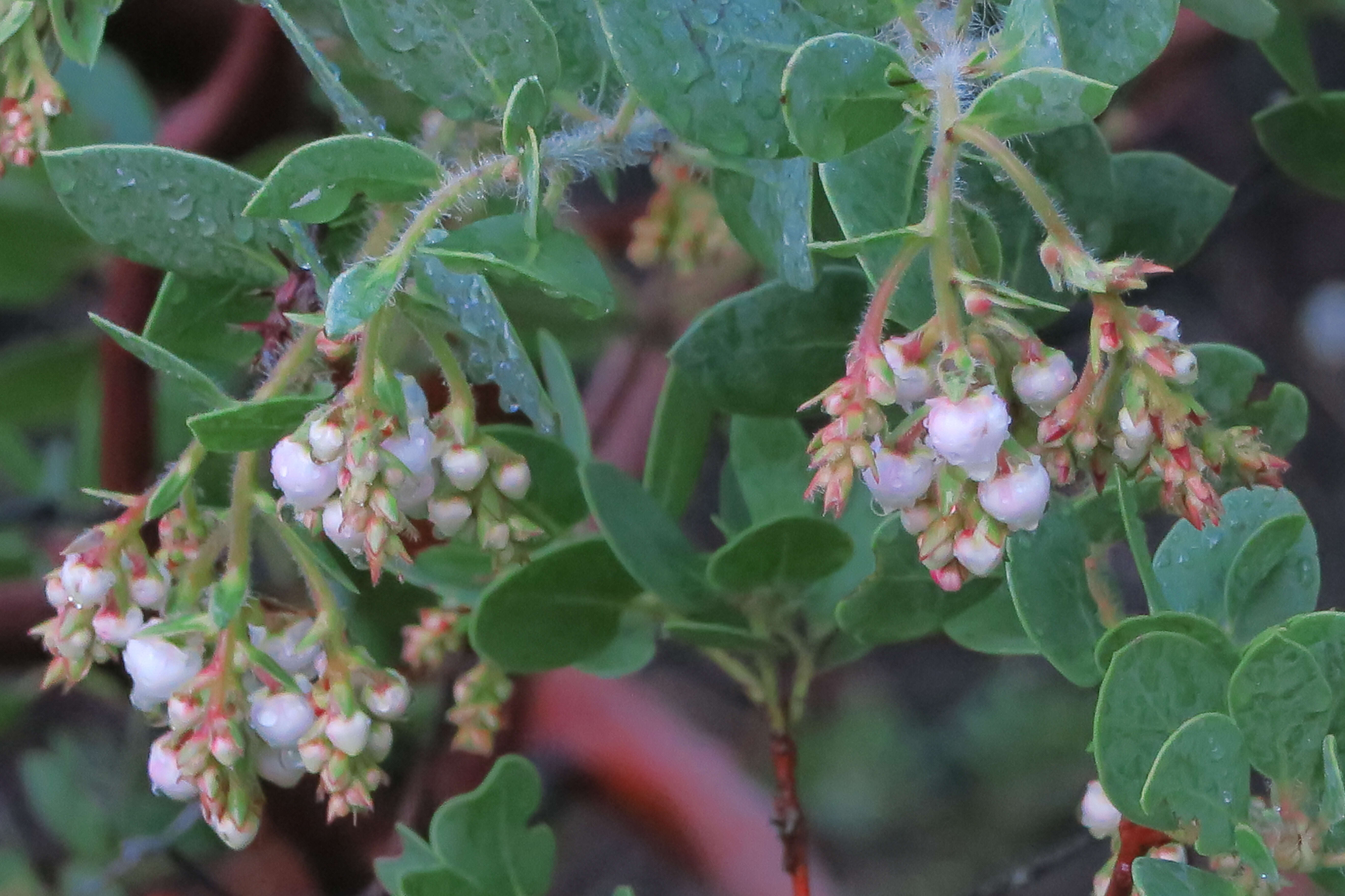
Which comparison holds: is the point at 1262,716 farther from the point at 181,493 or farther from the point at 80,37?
the point at 80,37

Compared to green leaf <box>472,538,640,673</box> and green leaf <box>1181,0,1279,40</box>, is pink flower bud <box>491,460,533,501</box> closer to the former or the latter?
green leaf <box>472,538,640,673</box>

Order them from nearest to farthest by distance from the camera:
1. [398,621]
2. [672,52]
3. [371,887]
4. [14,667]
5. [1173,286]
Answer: [672,52] → [398,621] → [371,887] → [14,667] → [1173,286]

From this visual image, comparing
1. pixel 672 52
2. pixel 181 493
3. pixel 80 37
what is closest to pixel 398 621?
pixel 181 493

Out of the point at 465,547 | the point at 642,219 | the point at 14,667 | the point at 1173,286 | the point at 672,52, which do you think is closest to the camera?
the point at 672,52

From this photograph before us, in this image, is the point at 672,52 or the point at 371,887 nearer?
the point at 672,52

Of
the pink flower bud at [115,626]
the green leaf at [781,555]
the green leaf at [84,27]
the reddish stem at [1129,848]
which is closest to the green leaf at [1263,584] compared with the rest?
the reddish stem at [1129,848]

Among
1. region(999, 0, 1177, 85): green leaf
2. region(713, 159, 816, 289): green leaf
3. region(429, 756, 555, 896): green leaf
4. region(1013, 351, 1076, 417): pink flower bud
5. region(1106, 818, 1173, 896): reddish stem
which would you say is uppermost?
region(999, 0, 1177, 85): green leaf

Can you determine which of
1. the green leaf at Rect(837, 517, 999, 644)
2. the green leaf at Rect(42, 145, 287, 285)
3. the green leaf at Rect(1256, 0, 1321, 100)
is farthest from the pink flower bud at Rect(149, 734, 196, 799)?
the green leaf at Rect(1256, 0, 1321, 100)
